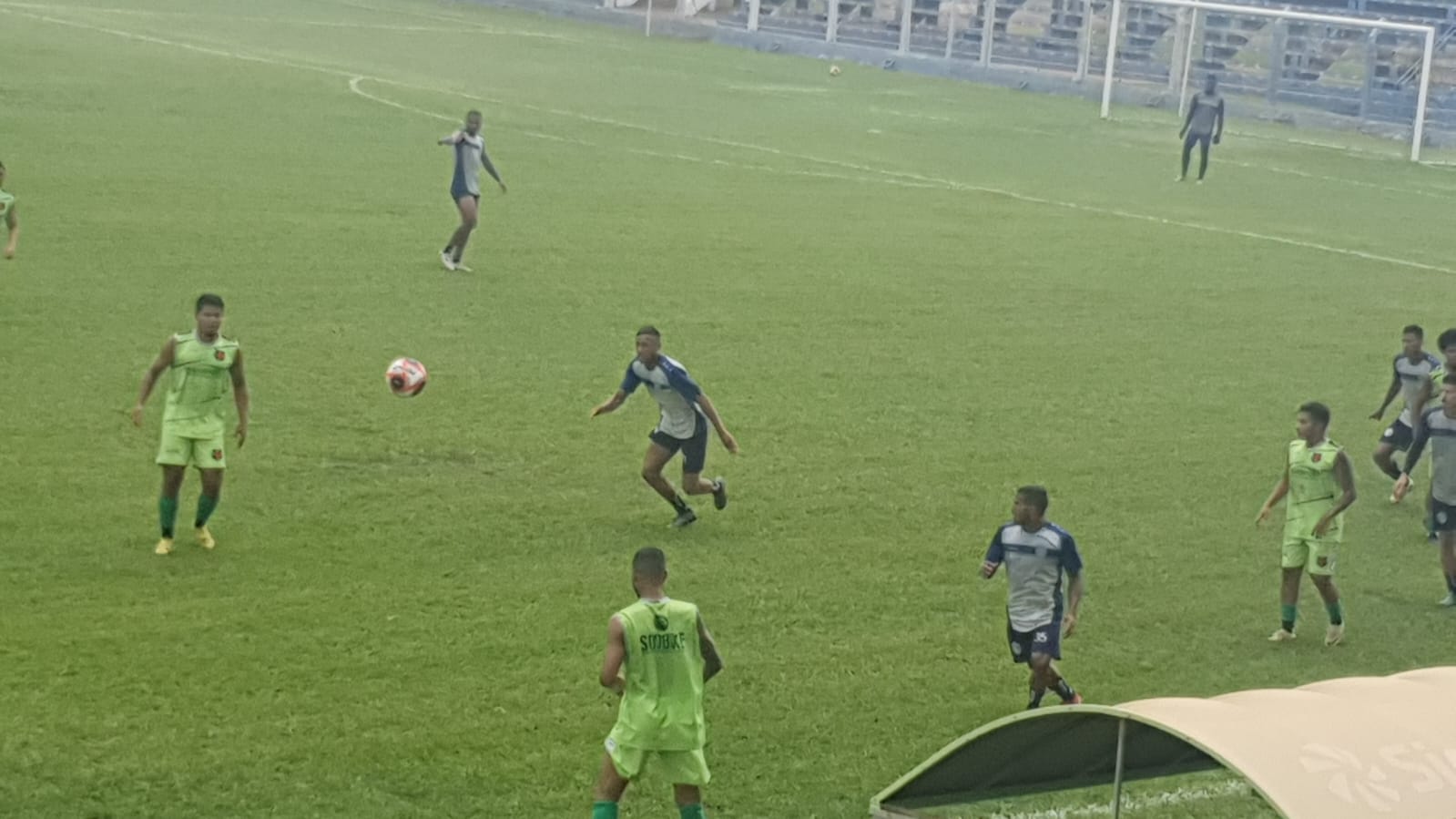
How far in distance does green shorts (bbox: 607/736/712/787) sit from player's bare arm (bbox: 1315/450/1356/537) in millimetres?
6124

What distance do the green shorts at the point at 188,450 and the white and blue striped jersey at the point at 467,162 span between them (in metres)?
11.5

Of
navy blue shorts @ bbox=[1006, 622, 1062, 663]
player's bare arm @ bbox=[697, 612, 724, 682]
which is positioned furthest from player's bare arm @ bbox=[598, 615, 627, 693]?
navy blue shorts @ bbox=[1006, 622, 1062, 663]

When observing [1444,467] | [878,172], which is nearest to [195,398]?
[1444,467]

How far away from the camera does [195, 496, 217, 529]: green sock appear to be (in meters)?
15.1

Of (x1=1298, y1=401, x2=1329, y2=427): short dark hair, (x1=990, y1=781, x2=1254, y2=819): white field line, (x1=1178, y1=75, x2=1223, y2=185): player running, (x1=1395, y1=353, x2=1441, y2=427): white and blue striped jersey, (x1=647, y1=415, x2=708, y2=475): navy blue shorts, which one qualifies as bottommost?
(x1=990, y1=781, x2=1254, y2=819): white field line

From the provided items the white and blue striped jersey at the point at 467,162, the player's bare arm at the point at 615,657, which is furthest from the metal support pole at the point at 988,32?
the player's bare arm at the point at 615,657

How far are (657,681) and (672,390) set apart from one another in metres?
6.26

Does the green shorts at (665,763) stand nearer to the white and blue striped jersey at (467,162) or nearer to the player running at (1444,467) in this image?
the player running at (1444,467)

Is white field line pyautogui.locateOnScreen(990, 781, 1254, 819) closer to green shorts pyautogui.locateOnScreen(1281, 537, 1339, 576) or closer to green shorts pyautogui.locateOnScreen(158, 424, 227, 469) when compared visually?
green shorts pyautogui.locateOnScreen(1281, 537, 1339, 576)

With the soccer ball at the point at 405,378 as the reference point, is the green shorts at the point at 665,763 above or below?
below

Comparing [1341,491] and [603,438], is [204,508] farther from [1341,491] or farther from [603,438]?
[1341,491]

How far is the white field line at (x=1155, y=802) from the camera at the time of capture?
450 inches

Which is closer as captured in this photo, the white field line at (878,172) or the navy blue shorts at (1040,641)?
the navy blue shorts at (1040,641)

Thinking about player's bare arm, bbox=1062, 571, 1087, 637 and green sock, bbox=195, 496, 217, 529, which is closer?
player's bare arm, bbox=1062, 571, 1087, 637
